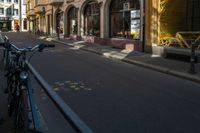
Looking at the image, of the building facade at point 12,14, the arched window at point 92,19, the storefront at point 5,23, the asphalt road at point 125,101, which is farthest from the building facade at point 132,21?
the building facade at point 12,14

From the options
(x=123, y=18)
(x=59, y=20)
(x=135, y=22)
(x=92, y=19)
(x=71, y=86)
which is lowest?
(x=71, y=86)

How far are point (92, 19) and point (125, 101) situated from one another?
2081 centimetres

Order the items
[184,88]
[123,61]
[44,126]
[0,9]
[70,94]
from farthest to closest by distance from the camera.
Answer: [0,9] → [123,61] → [184,88] → [70,94] → [44,126]

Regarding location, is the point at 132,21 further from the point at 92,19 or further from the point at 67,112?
the point at 67,112

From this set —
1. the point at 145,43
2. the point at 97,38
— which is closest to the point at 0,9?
the point at 97,38

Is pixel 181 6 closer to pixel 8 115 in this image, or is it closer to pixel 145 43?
pixel 145 43

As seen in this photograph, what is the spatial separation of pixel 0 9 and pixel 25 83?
83457 mm

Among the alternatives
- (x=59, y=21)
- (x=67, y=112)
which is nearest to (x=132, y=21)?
(x=67, y=112)

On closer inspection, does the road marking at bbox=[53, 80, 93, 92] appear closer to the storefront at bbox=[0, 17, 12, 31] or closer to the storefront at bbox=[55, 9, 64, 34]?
the storefront at bbox=[55, 9, 64, 34]

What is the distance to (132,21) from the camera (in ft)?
65.6

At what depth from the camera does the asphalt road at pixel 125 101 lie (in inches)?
216

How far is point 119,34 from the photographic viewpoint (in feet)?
72.6

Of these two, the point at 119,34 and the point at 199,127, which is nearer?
the point at 199,127

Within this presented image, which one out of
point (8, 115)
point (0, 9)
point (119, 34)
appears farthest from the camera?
point (0, 9)
